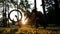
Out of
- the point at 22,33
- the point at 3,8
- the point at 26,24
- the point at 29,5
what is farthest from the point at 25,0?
the point at 22,33

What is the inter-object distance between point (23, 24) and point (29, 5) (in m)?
30.3

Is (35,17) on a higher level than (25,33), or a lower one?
higher

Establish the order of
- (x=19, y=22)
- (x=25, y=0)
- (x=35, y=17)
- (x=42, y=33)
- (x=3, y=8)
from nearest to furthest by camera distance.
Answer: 1. (x=42, y=33)
2. (x=35, y=17)
3. (x=19, y=22)
4. (x=3, y=8)
5. (x=25, y=0)

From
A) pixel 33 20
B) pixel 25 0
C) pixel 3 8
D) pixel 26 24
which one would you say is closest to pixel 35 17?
pixel 33 20

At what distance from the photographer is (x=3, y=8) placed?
117 ft

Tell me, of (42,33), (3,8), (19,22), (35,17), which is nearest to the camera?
(42,33)

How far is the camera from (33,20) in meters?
12.4

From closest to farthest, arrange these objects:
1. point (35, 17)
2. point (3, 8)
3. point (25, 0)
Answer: point (35, 17)
point (3, 8)
point (25, 0)

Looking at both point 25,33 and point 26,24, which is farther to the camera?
point 26,24

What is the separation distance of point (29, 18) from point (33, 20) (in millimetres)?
598

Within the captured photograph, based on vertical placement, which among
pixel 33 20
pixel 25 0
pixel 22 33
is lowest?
pixel 22 33

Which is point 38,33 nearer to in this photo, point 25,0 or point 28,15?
point 28,15

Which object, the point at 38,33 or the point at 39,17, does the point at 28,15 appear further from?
the point at 38,33

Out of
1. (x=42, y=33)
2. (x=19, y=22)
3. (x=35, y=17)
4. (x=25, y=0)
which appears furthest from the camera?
(x=25, y=0)
